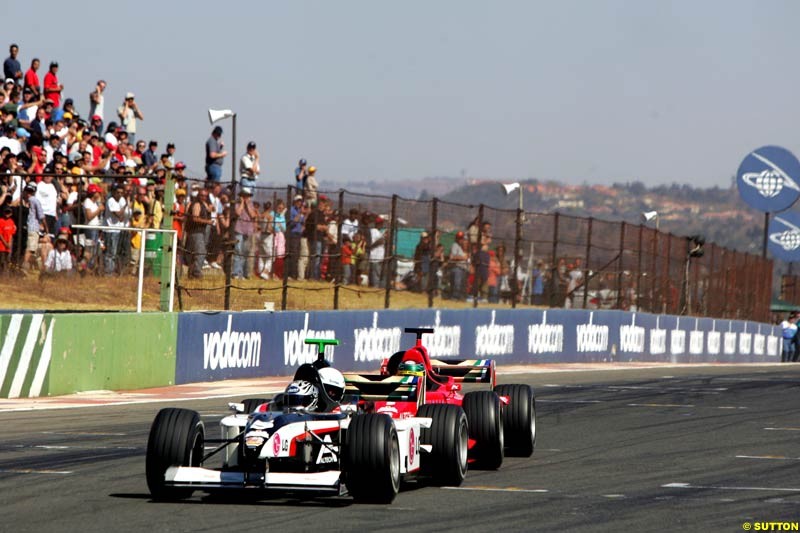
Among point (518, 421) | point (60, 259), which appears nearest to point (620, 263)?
point (60, 259)

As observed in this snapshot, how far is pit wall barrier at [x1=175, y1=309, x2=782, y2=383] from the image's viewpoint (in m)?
21.0

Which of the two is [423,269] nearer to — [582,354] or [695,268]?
[582,354]

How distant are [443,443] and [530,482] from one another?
0.90 meters

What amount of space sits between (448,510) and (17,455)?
4.59m

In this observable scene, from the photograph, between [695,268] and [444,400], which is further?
[695,268]

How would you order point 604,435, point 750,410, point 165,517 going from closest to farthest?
point 165,517 < point 604,435 < point 750,410

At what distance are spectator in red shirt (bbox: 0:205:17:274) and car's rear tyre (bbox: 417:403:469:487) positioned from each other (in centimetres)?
1057

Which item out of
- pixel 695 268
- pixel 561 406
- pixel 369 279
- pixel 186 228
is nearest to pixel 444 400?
pixel 561 406

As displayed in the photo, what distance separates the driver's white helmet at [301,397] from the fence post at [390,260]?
14249 mm

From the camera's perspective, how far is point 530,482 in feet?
35.9

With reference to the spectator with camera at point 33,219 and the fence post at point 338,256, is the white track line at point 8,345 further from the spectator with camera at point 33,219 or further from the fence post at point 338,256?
the fence post at point 338,256

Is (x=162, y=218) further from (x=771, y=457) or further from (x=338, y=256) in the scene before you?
(x=771, y=457)

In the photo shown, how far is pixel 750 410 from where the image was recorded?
59.7 feet

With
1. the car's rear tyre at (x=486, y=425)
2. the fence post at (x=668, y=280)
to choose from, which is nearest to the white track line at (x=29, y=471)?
the car's rear tyre at (x=486, y=425)
